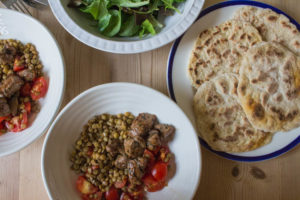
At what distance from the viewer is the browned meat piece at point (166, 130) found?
1.73 m

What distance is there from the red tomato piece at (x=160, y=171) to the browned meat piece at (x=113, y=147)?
0.29 metres

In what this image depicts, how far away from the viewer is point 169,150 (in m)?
1.82

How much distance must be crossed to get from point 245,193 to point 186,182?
1.80 feet

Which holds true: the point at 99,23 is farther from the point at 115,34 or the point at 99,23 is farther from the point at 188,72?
the point at 188,72

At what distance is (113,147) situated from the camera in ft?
5.75

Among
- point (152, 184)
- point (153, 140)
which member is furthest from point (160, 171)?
point (153, 140)

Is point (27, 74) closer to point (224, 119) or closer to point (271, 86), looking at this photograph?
point (224, 119)

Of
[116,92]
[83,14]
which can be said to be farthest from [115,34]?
[116,92]

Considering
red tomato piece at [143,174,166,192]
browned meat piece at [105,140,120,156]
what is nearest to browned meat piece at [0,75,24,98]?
browned meat piece at [105,140,120,156]

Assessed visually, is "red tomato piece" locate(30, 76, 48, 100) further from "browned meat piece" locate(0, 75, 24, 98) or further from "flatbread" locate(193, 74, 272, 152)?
"flatbread" locate(193, 74, 272, 152)

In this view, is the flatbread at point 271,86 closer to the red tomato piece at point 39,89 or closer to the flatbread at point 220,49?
the flatbread at point 220,49

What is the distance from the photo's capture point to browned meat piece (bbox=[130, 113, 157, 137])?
68.1 inches

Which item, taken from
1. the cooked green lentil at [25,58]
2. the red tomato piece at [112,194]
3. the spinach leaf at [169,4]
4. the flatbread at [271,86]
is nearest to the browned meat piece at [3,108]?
the cooked green lentil at [25,58]

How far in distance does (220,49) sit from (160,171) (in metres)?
0.95
